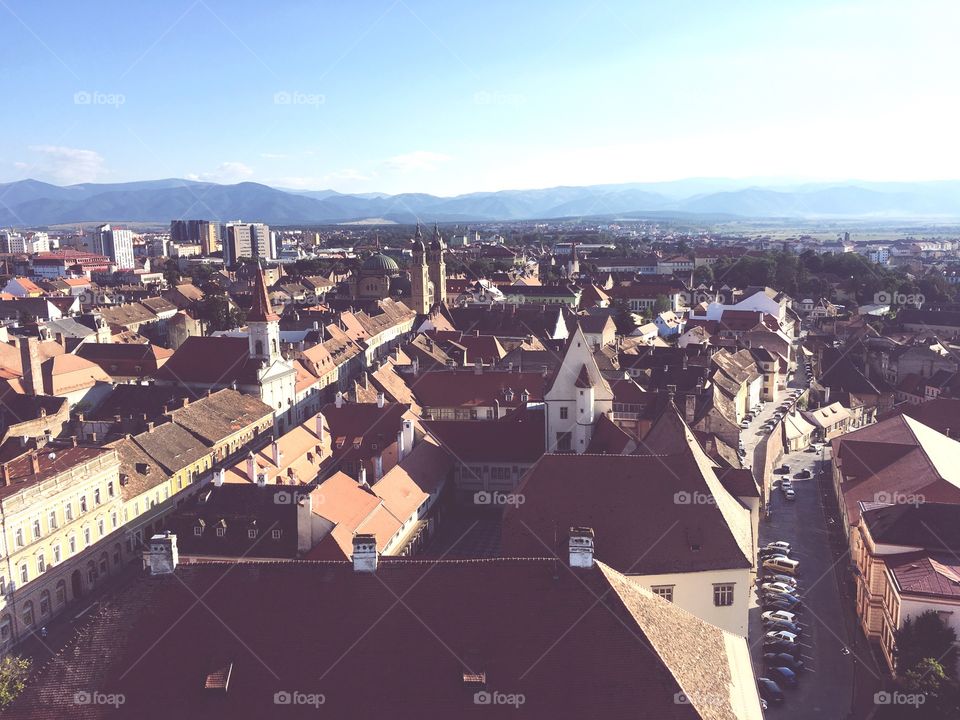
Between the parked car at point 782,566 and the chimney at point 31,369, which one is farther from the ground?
the chimney at point 31,369

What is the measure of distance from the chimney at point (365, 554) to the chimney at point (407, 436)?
24.6 m

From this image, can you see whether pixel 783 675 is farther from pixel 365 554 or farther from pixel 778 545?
pixel 365 554

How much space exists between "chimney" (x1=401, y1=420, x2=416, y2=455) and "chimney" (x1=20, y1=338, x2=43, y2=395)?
3373 centimetres

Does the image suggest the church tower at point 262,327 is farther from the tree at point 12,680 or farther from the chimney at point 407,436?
the tree at point 12,680

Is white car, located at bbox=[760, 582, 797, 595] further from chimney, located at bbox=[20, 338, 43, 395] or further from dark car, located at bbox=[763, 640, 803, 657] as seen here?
chimney, located at bbox=[20, 338, 43, 395]

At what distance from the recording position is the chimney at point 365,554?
63.9ft

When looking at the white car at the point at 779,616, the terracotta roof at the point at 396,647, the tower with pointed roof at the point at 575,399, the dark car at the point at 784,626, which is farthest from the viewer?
the tower with pointed roof at the point at 575,399

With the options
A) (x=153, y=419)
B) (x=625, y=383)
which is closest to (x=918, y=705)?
(x=625, y=383)

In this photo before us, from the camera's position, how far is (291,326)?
9688 centimetres

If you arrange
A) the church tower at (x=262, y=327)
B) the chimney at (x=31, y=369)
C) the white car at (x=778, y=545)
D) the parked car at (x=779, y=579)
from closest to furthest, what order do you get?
the parked car at (x=779, y=579) → the white car at (x=778, y=545) → the chimney at (x=31, y=369) → the church tower at (x=262, y=327)

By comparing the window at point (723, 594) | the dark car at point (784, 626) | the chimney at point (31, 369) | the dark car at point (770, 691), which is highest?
the chimney at point (31, 369)

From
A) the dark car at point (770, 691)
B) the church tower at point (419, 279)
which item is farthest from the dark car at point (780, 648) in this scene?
the church tower at point (419, 279)

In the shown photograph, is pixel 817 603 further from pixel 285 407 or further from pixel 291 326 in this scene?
pixel 291 326

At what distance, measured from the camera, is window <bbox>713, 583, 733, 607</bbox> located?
28469mm
